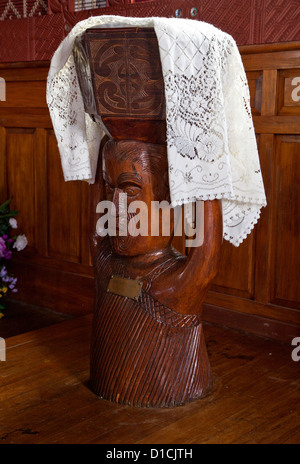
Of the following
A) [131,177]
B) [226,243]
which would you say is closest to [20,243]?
[226,243]

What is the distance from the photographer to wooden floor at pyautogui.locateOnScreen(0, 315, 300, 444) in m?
1.37

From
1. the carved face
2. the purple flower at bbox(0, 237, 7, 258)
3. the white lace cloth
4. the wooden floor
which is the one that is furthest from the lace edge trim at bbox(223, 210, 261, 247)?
the purple flower at bbox(0, 237, 7, 258)

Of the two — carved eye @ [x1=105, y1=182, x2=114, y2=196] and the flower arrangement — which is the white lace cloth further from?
the flower arrangement

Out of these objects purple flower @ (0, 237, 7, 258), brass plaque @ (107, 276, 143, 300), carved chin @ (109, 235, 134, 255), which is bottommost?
purple flower @ (0, 237, 7, 258)

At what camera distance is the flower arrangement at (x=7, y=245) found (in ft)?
8.81

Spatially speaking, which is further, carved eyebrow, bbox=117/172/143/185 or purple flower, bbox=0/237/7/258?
purple flower, bbox=0/237/7/258

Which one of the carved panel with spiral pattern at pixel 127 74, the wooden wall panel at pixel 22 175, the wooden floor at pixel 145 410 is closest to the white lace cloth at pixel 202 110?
the carved panel with spiral pattern at pixel 127 74

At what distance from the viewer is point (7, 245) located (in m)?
2.80

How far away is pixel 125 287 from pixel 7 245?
144 centimetres

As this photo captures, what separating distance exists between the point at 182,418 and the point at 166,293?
31cm

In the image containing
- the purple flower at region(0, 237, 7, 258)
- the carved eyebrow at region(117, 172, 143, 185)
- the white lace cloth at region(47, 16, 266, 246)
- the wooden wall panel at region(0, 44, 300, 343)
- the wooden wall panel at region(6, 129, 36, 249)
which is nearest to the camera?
the white lace cloth at region(47, 16, 266, 246)

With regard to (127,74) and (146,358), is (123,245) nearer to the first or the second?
(146,358)

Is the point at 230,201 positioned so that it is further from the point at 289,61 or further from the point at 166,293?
the point at 289,61

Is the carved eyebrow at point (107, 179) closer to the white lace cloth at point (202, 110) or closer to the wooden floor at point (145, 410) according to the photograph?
the white lace cloth at point (202, 110)
